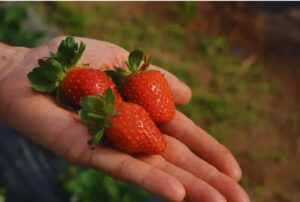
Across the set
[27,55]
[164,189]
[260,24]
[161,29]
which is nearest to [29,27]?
[161,29]

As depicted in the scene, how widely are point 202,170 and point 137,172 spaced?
0.25 metres

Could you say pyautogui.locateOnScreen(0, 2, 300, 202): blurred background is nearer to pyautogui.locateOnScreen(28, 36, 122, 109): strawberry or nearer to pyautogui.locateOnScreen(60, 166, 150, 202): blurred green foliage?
pyautogui.locateOnScreen(60, 166, 150, 202): blurred green foliage

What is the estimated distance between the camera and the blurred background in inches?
144

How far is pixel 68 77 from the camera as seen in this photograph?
2115mm

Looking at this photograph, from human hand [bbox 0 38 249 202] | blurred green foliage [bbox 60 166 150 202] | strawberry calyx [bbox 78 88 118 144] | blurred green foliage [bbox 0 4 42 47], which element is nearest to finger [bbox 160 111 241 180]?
human hand [bbox 0 38 249 202]

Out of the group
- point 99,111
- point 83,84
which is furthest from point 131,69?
point 99,111

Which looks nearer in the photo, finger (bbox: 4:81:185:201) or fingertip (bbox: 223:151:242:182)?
finger (bbox: 4:81:185:201)

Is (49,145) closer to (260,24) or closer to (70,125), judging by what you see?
(70,125)

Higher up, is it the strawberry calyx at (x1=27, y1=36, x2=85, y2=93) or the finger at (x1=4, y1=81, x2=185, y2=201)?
the strawberry calyx at (x1=27, y1=36, x2=85, y2=93)

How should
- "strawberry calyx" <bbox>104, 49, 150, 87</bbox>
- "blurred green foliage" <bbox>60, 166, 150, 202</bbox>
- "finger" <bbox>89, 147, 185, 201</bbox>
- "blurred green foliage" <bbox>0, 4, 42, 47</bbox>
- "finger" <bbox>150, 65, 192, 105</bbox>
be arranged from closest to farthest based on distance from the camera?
"finger" <bbox>89, 147, 185, 201</bbox>, "strawberry calyx" <bbox>104, 49, 150, 87</bbox>, "finger" <bbox>150, 65, 192, 105</bbox>, "blurred green foliage" <bbox>60, 166, 150, 202</bbox>, "blurred green foliage" <bbox>0, 4, 42, 47</bbox>

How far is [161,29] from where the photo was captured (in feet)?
15.3

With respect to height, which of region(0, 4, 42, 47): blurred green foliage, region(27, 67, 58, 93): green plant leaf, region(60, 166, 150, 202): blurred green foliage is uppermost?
region(27, 67, 58, 93): green plant leaf

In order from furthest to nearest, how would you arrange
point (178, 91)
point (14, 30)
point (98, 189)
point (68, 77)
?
1. point (14, 30)
2. point (98, 189)
3. point (178, 91)
4. point (68, 77)

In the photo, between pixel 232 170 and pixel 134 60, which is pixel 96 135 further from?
pixel 232 170
